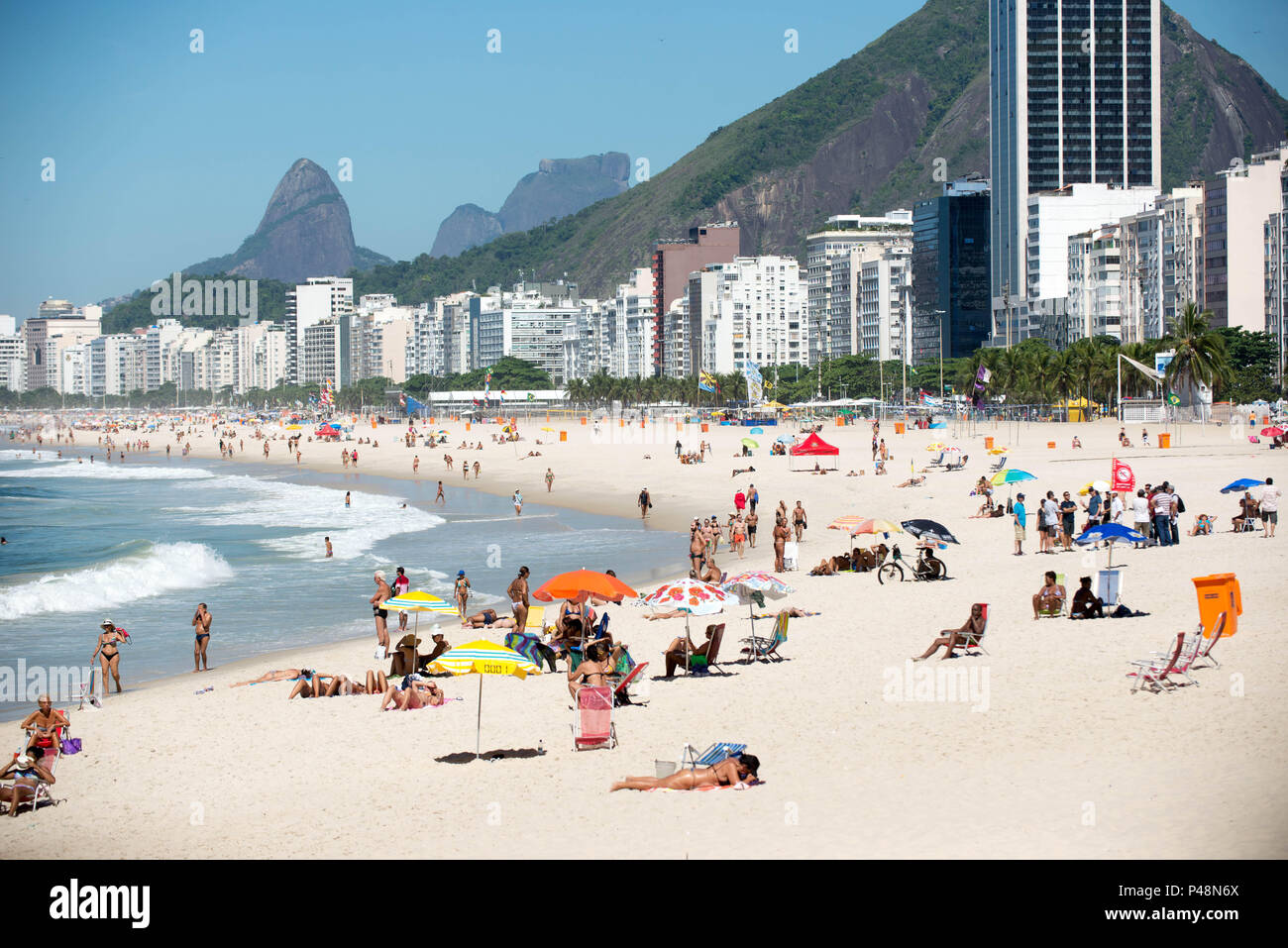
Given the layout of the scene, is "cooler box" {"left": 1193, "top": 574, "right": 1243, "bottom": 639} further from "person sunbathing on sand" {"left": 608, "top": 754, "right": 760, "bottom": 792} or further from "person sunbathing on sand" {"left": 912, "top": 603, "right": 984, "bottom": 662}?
"person sunbathing on sand" {"left": 608, "top": 754, "right": 760, "bottom": 792}

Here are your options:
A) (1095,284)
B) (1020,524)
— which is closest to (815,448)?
(1020,524)

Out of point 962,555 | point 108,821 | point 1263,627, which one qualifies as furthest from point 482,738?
point 962,555

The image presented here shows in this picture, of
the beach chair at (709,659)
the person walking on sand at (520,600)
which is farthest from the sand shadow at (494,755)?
the person walking on sand at (520,600)

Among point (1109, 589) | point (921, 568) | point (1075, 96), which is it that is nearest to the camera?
point (1109, 589)

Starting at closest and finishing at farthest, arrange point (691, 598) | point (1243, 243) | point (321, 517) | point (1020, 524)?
point (691, 598), point (1020, 524), point (321, 517), point (1243, 243)

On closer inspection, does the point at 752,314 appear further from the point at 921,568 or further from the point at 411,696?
the point at 411,696

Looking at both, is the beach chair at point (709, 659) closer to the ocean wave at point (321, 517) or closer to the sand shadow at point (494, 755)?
the sand shadow at point (494, 755)

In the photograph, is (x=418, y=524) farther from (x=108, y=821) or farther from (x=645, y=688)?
(x=108, y=821)
